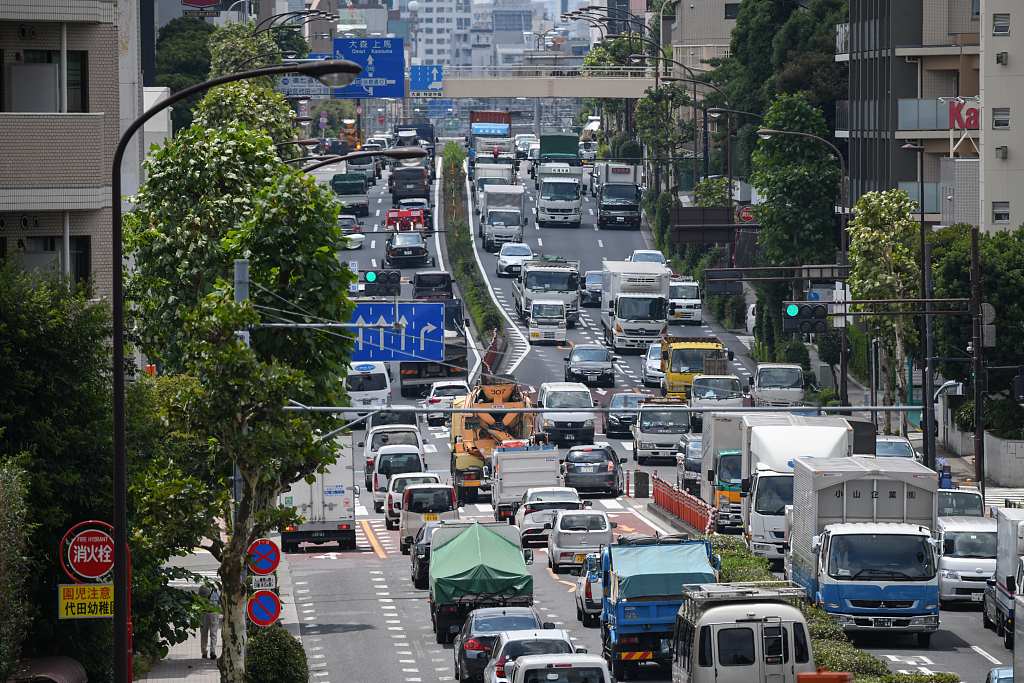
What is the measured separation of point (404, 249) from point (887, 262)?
1703 inches

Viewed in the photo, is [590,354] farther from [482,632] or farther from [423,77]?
[423,77]

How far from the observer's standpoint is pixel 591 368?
64.5 meters

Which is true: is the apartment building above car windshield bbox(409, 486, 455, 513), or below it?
above

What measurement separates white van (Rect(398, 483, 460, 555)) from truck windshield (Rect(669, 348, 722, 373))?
20.4 meters

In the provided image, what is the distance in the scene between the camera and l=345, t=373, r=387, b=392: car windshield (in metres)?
63.2

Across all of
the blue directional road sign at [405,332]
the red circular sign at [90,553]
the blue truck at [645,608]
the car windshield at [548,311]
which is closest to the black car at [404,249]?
the car windshield at [548,311]

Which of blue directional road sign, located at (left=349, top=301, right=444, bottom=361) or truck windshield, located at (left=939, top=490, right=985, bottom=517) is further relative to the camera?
blue directional road sign, located at (left=349, top=301, right=444, bottom=361)

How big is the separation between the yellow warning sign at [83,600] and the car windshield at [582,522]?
1868 centimetres

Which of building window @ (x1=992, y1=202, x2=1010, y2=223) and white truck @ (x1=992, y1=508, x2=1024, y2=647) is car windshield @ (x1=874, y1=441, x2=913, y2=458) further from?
building window @ (x1=992, y1=202, x2=1010, y2=223)

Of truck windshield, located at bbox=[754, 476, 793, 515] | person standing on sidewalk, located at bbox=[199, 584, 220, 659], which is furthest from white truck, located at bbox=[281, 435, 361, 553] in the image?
truck windshield, located at bbox=[754, 476, 793, 515]

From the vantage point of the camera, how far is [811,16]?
86.7 m

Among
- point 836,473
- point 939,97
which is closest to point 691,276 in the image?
point 939,97

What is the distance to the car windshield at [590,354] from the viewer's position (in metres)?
65.1

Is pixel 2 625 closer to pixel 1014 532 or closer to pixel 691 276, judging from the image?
pixel 1014 532
